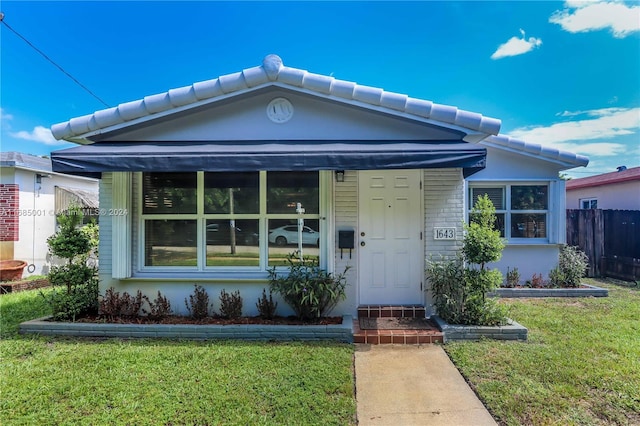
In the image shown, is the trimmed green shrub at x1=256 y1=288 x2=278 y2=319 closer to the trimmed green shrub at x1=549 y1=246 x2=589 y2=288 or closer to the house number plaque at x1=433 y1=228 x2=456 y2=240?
the house number plaque at x1=433 y1=228 x2=456 y2=240

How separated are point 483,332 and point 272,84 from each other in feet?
18.7

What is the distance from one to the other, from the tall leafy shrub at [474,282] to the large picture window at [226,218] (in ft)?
8.27

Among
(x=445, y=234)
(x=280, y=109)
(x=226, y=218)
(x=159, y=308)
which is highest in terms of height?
(x=280, y=109)

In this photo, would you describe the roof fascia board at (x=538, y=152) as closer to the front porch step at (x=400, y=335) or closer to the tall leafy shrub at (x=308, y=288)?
the front porch step at (x=400, y=335)

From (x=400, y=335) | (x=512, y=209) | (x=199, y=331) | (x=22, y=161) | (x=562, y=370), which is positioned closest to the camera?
(x=562, y=370)

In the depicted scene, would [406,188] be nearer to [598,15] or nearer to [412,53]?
[412,53]

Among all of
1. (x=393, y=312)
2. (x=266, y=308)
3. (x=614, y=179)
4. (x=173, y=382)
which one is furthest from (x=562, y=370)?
(x=614, y=179)

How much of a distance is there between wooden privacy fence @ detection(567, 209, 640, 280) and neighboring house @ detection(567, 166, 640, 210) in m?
2.93

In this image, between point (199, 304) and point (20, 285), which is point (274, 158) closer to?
point (199, 304)

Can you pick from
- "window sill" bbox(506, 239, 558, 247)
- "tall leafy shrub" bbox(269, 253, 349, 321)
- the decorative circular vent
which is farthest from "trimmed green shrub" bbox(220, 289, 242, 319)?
"window sill" bbox(506, 239, 558, 247)

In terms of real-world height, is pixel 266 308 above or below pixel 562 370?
above

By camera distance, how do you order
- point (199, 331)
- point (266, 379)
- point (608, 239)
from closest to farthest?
point (266, 379), point (199, 331), point (608, 239)

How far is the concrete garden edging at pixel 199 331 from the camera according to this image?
17.3ft

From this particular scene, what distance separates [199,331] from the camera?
5.38m
